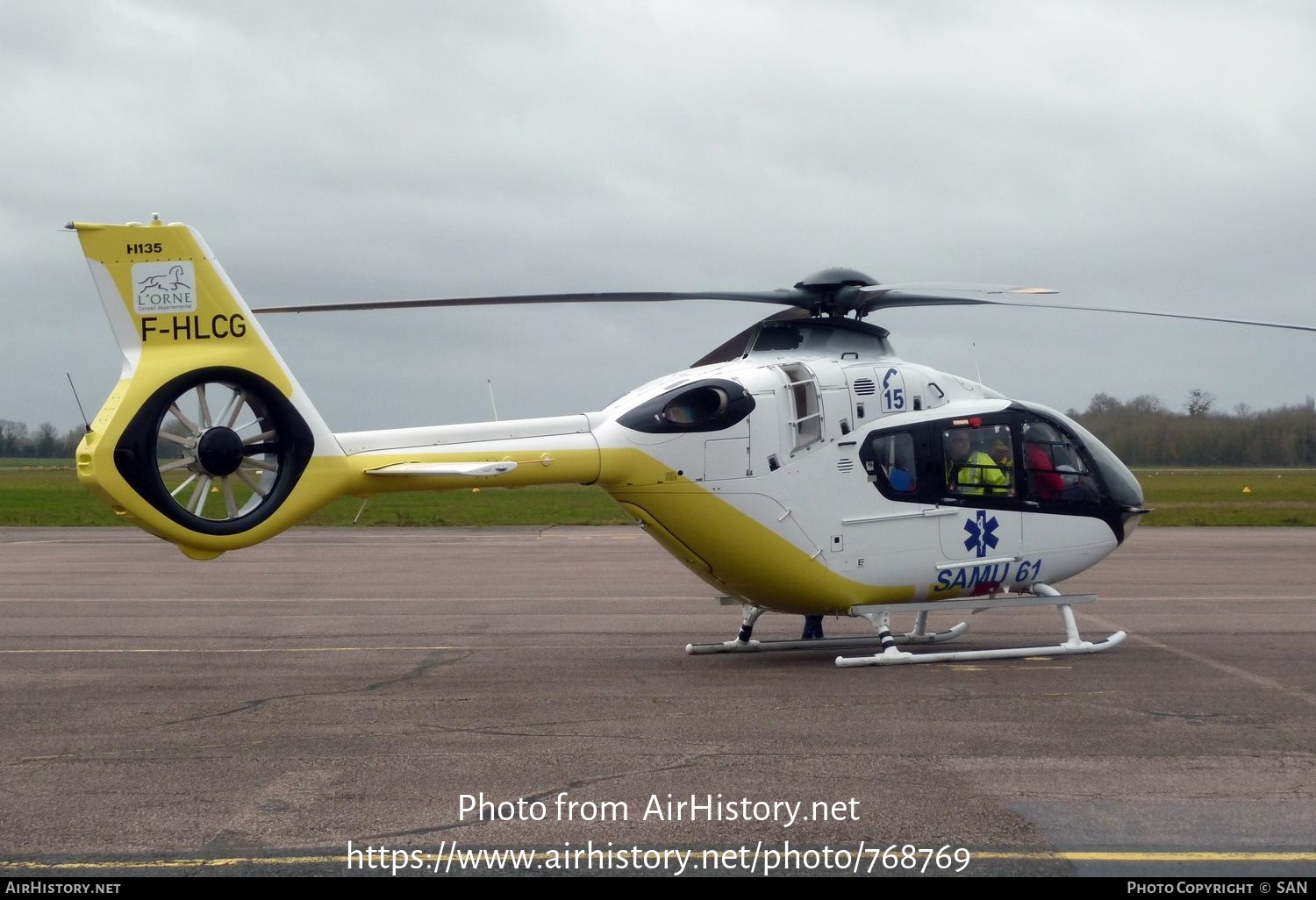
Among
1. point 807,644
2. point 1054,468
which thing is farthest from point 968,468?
point 807,644

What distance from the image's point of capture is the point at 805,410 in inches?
474

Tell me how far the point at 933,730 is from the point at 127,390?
22.6 feet

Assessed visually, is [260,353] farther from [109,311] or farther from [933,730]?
[933,730]

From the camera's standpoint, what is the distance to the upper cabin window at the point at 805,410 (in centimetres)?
1197

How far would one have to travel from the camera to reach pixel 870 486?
12102 millimetres

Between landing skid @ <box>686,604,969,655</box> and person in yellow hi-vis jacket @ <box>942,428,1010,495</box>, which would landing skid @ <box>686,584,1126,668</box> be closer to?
landing skid @ <box>686,604,969,655</box>

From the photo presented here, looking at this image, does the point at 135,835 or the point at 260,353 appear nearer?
the point at 135,835

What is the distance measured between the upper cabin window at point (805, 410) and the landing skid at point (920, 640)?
180 centimetres

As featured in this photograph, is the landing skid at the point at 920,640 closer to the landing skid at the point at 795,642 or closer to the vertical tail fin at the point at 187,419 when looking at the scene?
the landing skid at the point at 795,642

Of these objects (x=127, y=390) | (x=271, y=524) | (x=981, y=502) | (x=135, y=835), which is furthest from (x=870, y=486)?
(x=135, y=835)

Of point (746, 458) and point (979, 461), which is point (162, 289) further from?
point (979, 461)

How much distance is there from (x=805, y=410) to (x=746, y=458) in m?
0.81


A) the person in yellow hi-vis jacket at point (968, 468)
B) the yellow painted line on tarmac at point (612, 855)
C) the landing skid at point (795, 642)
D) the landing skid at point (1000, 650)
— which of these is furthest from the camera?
the landing skid at point (795, 642)

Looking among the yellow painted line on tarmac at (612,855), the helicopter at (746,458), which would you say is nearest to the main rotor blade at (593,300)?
the helicopter at (746,458)
